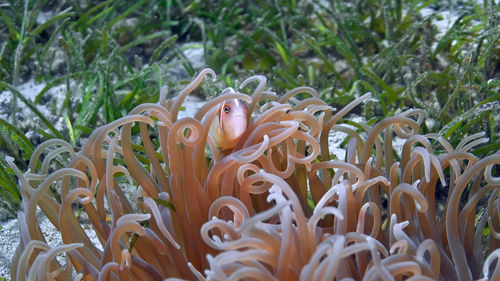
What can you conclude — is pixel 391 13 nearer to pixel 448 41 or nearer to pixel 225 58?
pixel 448 41

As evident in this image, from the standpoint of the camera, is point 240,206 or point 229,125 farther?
point 229,125

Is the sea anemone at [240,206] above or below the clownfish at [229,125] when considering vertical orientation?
below

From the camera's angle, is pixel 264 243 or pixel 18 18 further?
pixel 18 18

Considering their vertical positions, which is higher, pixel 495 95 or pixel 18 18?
pixel 18 18

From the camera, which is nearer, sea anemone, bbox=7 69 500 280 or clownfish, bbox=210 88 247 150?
sea anemone, bbox=7 69 500 280

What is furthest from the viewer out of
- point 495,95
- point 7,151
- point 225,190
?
point 7,151

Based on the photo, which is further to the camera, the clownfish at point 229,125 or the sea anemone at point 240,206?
the clownfish at point 229,125

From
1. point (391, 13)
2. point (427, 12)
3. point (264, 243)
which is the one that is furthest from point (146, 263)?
point (427, 12)

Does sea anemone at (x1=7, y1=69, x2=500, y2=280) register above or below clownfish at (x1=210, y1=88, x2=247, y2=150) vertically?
below
